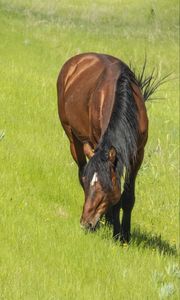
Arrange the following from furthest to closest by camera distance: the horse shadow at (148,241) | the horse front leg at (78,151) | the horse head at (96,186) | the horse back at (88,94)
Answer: the horse front leg at (78,151), the horse back at (88,94), the horse shadow at (148,241), the horse head at (96,186)

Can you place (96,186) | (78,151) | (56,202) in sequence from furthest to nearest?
1. (78,151)
2. (56,202)
3. (96,186)

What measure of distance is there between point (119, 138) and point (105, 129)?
19 cm

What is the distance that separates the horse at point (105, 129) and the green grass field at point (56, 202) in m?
0.42

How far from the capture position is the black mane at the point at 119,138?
6840 mm

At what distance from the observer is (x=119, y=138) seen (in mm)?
7176

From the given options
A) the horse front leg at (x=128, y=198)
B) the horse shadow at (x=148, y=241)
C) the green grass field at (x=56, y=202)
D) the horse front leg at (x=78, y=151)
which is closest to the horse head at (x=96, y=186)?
the green grass field at (x=56, y=202)

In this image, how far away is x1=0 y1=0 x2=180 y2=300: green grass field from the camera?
19.3 ft

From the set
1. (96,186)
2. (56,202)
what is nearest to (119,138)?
(96,186)

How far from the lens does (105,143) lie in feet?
23.1

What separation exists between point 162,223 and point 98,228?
312 centimetres

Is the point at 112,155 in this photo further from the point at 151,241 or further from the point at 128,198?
the point at 151,241

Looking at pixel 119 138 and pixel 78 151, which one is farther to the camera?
pixel 78 151

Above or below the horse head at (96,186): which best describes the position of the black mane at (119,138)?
above

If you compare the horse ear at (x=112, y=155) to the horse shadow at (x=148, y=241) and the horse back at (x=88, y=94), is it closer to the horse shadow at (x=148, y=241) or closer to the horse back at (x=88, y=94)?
the horse back at (x=88, y=94)
